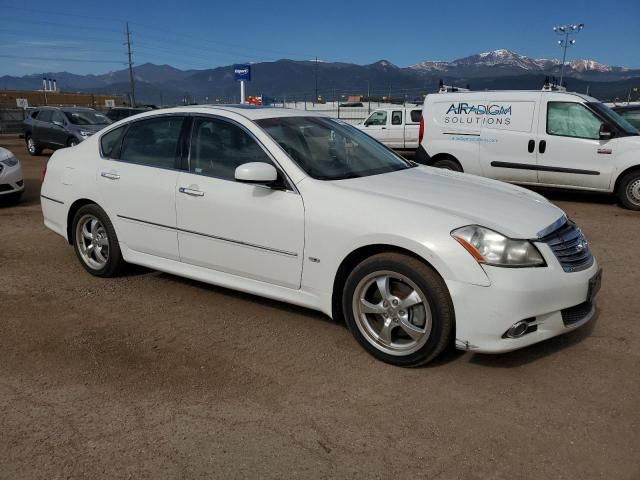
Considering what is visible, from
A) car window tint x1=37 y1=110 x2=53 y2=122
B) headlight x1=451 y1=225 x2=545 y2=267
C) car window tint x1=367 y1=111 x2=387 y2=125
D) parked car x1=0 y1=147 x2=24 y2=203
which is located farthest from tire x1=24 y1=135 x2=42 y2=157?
headlight x1=451 y1=225 x2=545 y2=267

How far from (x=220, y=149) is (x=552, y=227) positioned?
2.40m

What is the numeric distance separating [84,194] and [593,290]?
4.17 m

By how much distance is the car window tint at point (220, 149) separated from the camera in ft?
13.1

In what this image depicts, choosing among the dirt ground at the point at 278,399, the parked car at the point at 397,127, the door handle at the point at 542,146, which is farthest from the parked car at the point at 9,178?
the parked car at the point at 397,127

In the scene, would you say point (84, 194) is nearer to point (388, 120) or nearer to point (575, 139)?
point (575, 139)

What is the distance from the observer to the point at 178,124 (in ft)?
14.5

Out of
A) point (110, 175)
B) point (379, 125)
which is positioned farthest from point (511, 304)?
point (379, 125)

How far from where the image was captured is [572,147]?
8992 millimetres

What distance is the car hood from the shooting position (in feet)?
10.7

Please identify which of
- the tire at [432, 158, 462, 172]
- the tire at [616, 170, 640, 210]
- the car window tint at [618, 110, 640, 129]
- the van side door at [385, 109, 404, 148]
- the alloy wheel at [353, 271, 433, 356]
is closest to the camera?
the alloy wheel at [353, 271, 433, 356]

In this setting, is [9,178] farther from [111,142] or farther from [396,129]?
[396,129]

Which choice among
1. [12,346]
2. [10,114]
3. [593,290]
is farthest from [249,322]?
[10,114]

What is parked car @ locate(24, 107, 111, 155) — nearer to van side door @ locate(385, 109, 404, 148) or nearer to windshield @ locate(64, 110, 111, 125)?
windshield @ locate(64, 110, 111, 125)

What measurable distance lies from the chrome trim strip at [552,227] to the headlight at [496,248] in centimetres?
13
